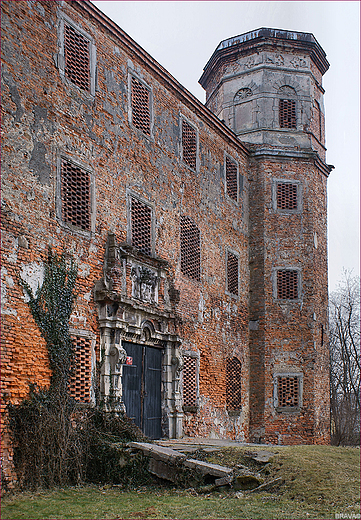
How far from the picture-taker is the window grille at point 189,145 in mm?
17609

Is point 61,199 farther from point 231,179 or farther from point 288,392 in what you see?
point 288,392

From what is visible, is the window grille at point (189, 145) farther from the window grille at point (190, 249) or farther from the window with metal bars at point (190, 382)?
the window with metal bars at point (190, 382)

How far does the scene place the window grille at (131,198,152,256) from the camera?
14867mm

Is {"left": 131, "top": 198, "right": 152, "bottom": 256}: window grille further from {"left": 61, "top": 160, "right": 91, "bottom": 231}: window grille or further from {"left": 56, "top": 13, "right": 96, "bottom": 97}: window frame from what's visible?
{"left": 56, "top": 13, "right": 96, "bottom": 97}: window frame

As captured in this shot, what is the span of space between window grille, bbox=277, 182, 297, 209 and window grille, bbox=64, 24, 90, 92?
918 centimetres

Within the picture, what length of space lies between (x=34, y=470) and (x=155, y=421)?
4.70m

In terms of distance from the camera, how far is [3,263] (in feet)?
35.4

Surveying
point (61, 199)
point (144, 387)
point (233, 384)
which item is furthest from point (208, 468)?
point (233, 384)

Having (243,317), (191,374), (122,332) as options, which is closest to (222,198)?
(243,317)

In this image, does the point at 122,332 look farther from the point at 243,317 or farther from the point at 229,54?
the point at 229,54

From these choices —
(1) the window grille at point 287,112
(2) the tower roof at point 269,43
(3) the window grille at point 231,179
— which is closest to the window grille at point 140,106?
(3) the window grille at point 231,179

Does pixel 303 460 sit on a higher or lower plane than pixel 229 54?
lower

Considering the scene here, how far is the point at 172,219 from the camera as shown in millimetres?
16516

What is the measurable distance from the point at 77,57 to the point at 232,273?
876cm
